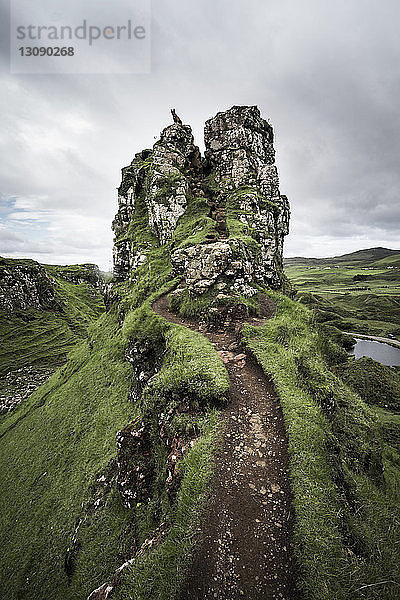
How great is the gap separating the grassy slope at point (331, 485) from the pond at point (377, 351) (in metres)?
68.8

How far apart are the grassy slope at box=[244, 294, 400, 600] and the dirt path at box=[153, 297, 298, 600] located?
1.58ft

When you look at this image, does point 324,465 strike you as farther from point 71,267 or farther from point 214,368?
point 71,267

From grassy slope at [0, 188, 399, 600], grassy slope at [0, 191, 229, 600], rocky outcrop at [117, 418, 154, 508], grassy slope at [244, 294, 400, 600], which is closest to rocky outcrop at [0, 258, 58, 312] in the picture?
grassy slope at [0, 191, 229, 600]

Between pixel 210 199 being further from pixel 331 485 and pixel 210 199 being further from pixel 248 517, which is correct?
pixel 248 517

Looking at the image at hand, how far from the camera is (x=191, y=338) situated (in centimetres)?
1834

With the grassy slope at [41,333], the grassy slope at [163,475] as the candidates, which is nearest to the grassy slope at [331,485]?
the grassy slope at [163,475]

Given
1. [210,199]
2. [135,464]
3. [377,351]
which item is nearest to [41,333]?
[210,199]

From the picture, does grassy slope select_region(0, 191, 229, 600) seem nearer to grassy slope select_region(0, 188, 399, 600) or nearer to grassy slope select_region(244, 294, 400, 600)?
grassy slope select_region(0, 188, 399, 600)

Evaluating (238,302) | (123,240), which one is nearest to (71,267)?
(123,240)

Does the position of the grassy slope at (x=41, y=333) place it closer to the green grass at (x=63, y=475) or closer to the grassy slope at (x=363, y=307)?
the green grass at (x=63, y=475)

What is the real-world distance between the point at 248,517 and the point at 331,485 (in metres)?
3.28

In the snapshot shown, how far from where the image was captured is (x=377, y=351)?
82.5 meters

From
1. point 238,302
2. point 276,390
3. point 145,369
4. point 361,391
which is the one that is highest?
point 238,302

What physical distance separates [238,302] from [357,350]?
260 ft
